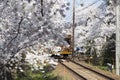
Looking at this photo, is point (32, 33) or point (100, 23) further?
point (100, 23)

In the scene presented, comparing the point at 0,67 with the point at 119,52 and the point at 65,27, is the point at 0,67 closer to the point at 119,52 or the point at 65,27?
the point at 65,27

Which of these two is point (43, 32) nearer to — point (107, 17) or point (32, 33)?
point (32, 33)

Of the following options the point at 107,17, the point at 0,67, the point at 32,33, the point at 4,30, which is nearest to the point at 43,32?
the point at 32,33

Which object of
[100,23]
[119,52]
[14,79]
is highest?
[100,23]

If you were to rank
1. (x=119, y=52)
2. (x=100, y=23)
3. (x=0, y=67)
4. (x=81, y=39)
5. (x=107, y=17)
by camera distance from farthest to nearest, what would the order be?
(x=81, y=39), (x=100, y=23), (x=107, y=17), (x=119, y=52), (x=0, y=67)

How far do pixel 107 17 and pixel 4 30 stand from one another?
26695mm

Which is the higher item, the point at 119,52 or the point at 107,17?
the point at 107,17

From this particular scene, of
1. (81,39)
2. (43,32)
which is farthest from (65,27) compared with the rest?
(81,39)

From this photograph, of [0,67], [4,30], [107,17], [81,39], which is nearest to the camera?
[4,30]

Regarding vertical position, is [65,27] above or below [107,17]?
below

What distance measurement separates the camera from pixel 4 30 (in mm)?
12547

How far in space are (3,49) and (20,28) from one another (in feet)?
3.05

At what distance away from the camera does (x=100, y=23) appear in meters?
40.8

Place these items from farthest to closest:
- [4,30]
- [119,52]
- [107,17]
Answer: [107,17] → [119,52] → [4,30]
